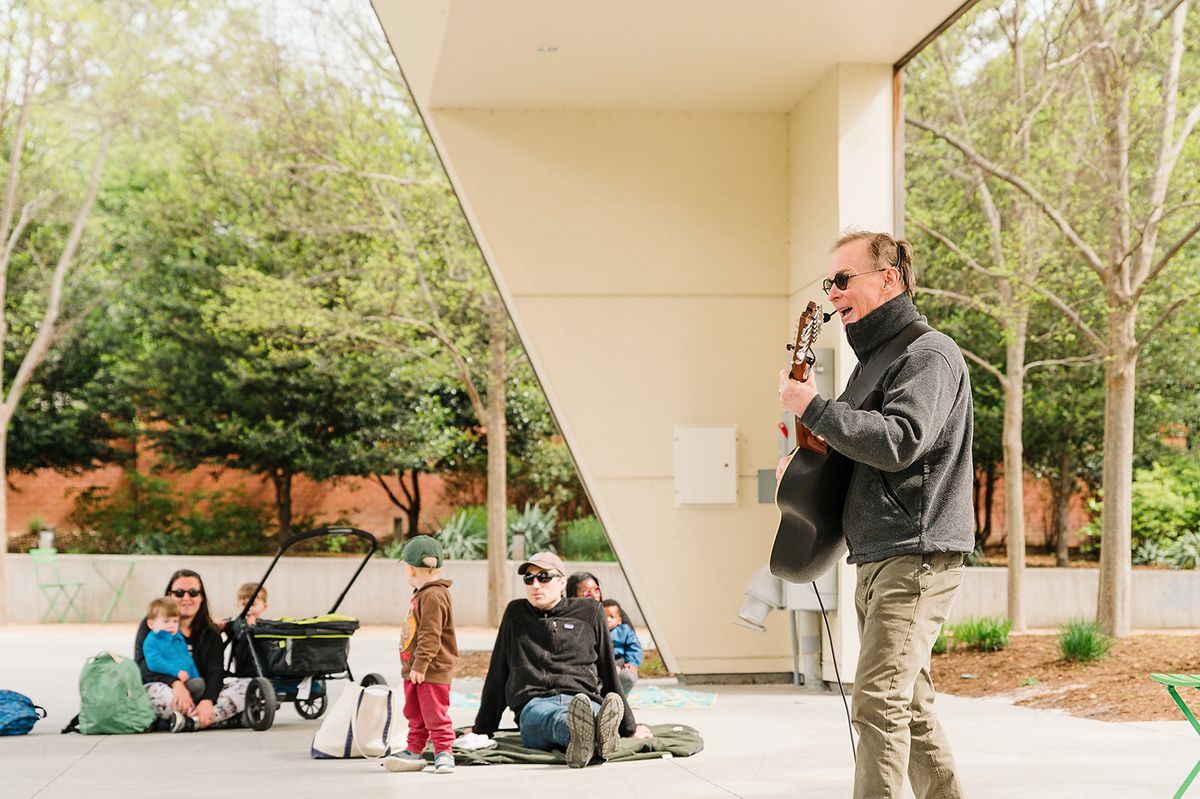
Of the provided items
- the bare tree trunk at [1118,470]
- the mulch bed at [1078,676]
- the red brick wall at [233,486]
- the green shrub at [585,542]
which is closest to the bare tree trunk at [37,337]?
the red brick wall at [233,486]

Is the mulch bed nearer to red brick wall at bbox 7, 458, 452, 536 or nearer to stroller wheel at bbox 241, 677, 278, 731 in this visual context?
stroller wheel at bbox 241, 677, 278, 731

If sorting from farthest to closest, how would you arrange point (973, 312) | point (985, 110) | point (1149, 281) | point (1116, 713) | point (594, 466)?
point (973, 312), point (985, 110), point (1149, 281), point (594, 466), point (1116, 713)

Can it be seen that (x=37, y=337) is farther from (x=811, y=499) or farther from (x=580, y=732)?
(x=811, y=499)

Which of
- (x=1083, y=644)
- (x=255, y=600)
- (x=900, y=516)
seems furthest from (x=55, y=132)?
(x=900, y=516)

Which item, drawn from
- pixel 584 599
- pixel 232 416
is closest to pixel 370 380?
pixel 232 416

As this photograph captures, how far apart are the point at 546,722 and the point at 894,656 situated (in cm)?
343

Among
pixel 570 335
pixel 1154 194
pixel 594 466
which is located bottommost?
pixel 594 466

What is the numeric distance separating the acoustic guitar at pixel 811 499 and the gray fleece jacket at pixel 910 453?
0.05 m

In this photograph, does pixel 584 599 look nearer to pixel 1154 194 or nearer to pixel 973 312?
pixel 1154 194

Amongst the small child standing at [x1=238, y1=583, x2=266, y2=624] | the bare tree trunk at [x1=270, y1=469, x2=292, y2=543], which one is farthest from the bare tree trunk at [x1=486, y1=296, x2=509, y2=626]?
the small child standing at [x1=238, y1=583, x2=266, y2=624]

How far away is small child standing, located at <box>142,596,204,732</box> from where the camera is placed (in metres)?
8.48

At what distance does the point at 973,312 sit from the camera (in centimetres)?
2189

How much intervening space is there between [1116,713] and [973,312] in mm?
13273

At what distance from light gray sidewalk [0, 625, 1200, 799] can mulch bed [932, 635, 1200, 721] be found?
697mm
